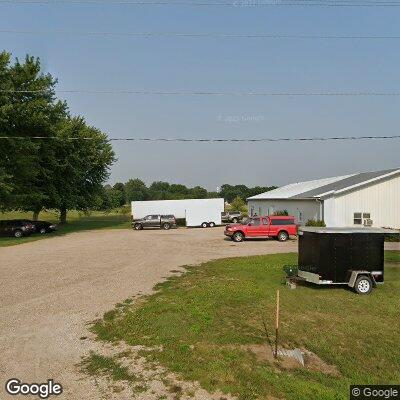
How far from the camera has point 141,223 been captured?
44.7 meters

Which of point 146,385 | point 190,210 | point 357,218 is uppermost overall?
point 190,210

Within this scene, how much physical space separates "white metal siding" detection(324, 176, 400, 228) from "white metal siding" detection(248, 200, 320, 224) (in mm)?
1419

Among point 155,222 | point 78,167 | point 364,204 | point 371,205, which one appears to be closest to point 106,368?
point 364,204

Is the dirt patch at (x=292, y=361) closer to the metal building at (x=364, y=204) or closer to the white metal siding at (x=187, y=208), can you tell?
the metal building at (x=364, y=204)

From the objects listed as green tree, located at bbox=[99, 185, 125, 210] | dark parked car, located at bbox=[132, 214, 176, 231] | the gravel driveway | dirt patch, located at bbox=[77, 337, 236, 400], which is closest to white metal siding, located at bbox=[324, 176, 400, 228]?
the gravel driveway

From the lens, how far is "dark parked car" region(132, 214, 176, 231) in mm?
44719

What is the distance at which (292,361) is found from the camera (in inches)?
291

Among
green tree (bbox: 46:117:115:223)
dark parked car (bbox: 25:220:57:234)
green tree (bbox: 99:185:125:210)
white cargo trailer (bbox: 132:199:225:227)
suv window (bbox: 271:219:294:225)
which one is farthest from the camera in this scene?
green tree (bbox: 99:185:125:210)

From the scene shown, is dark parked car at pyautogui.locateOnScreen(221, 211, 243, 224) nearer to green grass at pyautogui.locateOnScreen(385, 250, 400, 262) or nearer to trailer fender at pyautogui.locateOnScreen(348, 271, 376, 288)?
green grass at pyautogui.locateOnScreen(385, 250, 400, 262)

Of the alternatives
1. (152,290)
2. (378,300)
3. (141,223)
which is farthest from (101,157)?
(378,300)

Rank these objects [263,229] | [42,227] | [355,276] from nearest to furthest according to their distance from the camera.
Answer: [355,276]
[263,229]
[42,227]

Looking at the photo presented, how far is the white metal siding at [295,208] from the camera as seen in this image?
34.2 meters

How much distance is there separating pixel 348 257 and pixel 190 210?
1396 inches

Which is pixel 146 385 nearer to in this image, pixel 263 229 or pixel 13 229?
pixel 263 229
